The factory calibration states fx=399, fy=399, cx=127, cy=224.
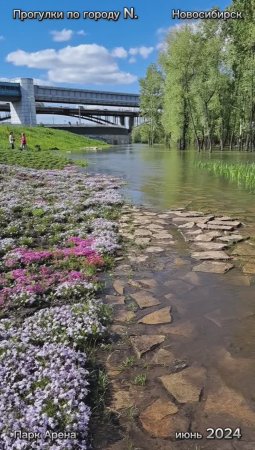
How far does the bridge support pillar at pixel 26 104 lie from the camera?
5079 inches

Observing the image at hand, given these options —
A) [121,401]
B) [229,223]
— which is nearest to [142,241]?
[229,223]

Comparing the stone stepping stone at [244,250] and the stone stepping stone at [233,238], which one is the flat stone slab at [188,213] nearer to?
the stone stepping stone at [233,238]

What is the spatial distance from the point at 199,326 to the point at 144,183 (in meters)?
18.2

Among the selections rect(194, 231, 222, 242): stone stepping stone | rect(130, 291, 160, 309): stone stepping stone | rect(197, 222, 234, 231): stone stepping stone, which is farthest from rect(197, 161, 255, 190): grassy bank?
rect(130, 291, 160, 309): stone stepping stone

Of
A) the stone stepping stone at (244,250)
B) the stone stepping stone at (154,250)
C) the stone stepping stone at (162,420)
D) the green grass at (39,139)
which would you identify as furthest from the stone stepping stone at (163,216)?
the green grass at (39,139)

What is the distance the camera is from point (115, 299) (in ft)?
23.8

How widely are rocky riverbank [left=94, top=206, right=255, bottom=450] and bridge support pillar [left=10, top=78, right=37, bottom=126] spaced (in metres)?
130

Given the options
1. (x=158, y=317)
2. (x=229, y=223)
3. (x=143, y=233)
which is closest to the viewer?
(x=158, y=317)

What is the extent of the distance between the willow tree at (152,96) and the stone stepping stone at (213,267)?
301ft

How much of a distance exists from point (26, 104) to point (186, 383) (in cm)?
13531

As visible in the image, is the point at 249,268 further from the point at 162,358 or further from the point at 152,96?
the point at 152,96

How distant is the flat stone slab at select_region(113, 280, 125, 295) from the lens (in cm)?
759

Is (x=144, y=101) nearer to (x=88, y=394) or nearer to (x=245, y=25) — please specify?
(x=245, y=25)

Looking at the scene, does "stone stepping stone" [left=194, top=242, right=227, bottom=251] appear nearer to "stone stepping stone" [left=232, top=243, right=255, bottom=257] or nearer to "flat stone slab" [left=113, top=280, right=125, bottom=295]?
"stone stepping stone" [left=232, top=243, right=255, bottom=257]
